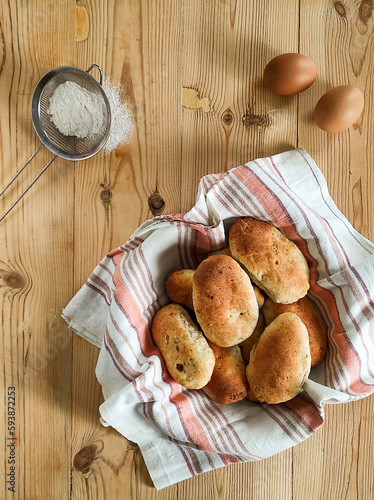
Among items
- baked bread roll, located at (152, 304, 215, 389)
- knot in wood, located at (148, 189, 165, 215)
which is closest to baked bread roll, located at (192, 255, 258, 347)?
baked bread roll, located at (152, 304, 215, 389)

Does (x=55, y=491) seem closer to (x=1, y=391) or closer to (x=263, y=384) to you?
(x=1, y=391)

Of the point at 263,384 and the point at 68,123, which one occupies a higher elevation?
the point at 68,123

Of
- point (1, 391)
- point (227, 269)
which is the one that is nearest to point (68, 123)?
point (227, 269)

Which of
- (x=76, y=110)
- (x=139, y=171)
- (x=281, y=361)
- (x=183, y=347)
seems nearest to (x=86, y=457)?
(x=183, y=347)

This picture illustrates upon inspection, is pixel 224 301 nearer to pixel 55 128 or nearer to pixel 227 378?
pixel 227 378

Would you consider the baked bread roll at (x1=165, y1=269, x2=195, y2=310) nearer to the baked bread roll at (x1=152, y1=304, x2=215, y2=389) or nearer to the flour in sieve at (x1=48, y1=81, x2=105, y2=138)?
the baked bread roll at (x1=152, y1=304, x2=215, y2=389)

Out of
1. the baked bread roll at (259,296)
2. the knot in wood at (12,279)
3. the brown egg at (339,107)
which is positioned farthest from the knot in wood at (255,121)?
the knot in wood at (12,279)

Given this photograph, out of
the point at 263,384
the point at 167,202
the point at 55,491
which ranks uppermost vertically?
the point at 167,202
